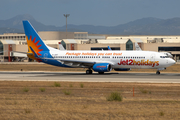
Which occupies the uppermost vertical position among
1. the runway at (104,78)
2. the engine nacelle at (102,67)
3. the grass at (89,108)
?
the engine nacelle at (102,67)

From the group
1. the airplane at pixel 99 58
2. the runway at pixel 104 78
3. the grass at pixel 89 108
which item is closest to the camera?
the grass at pixel 89 108

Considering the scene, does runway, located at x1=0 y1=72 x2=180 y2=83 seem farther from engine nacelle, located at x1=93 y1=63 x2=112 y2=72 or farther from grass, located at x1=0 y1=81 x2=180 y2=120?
grass, located at x1=0 y1=81 x2=180 y2=120

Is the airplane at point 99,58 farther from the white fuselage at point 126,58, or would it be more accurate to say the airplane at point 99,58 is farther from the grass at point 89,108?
the grass at point 89,108

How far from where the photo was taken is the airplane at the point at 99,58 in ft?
165

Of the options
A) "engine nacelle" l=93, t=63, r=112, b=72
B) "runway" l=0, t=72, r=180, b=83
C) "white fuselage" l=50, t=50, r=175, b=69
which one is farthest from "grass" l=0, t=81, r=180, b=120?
"white fuselage" l=50, t=50, r=175, b=69

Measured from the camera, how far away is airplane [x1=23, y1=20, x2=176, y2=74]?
50.4 meters

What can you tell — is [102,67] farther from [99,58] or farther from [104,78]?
[104,78]

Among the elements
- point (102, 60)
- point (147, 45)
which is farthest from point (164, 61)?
point (147, 45)

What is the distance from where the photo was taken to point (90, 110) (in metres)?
A: 18.5

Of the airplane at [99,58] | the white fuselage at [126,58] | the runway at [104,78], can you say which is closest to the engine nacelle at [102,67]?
the airplane at [99,58]

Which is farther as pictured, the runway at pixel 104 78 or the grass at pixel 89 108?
the runway at pixel 104 78

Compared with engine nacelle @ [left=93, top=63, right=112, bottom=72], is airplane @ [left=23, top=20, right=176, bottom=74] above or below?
above

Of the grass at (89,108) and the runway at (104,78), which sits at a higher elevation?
the runway at (104,78)

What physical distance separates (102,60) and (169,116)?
36.4 metres
